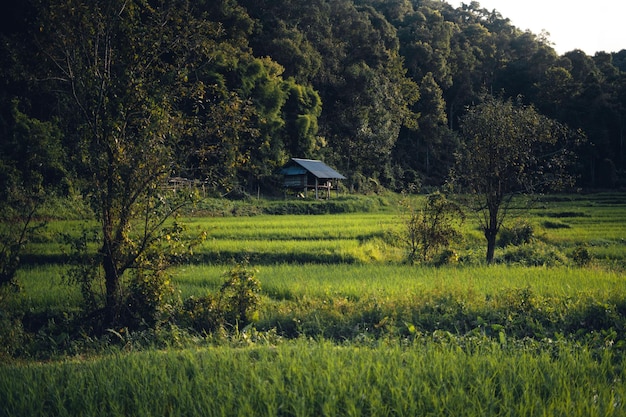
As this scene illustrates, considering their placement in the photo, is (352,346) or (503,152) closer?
(352,346)

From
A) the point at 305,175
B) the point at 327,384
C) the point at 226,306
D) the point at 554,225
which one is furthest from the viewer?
the point at 305,175

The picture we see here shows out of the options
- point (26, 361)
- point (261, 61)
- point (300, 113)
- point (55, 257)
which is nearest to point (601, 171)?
point (300, 113)

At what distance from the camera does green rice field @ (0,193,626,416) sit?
3721 millimetres

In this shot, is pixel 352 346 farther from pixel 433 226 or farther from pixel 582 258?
pixel 582 258

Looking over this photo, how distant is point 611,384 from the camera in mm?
3926

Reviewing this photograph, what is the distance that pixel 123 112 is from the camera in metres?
7.35

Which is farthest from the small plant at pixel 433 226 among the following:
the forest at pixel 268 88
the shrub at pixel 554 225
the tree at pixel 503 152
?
the shrub at pixel 554 225

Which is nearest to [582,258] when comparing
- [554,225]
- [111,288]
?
[554,225]

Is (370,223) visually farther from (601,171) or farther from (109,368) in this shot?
(601,171)

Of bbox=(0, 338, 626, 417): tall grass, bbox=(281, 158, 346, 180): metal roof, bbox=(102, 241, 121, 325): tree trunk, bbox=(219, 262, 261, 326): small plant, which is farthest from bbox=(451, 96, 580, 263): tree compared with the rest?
bbox=(281, 158, 346, 180): metal roof

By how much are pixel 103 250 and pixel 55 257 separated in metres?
5.85

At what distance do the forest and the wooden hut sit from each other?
1568 mm

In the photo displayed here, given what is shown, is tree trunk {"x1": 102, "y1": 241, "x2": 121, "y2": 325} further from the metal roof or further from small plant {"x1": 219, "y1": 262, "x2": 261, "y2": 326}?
the metal roof

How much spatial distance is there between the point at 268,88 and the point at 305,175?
714 cm
